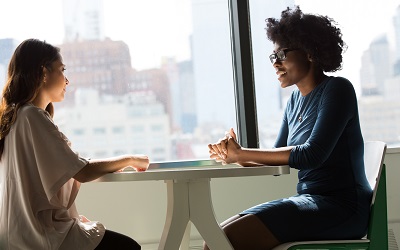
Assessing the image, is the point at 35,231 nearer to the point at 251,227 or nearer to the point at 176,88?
the point at 251,227

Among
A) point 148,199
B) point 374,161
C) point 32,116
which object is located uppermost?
point 32,116

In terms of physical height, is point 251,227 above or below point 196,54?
below

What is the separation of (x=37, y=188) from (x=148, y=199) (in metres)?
1.40

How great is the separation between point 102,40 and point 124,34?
13 cm

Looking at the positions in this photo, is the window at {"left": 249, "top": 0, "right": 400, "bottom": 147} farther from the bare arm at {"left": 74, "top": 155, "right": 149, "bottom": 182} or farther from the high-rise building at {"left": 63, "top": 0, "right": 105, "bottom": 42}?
the bare arm at {"left": 74, "top": 155, "right": 149, "bottom": 182}

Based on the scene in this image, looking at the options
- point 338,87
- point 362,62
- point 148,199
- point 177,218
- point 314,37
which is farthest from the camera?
point 362,62

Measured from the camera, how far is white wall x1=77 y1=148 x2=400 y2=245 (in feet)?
11.9

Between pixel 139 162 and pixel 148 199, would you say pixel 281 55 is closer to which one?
pixel 139 162

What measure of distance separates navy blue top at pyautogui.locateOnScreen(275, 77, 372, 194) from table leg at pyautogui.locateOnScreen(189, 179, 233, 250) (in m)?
0.36

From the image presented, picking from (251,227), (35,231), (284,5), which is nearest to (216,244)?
(251,227)

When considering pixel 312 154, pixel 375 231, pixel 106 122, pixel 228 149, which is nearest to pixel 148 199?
pixel 106 122

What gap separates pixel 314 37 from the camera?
2.70m

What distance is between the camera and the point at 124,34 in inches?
146

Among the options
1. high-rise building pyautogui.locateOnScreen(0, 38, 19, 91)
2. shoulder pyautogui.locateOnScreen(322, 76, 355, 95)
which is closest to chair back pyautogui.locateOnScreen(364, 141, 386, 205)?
shoulder pyautogui.locateOnScreen(322, 76, 355, 95)
